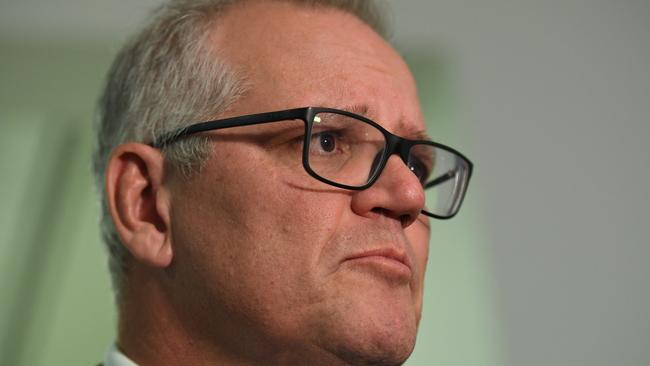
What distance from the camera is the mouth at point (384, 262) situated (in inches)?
33.6

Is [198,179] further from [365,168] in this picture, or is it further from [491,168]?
[491,168]

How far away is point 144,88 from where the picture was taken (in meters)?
1.12

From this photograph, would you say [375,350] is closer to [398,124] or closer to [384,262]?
[384,262]

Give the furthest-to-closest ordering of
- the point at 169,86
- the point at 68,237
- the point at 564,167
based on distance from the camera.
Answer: the point at 68,237 < the point at 564,167 < the point at 169,86

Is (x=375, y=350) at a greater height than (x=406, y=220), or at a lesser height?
lesser

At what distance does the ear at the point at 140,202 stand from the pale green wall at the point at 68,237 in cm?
79

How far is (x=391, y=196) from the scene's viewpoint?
2.92 feet

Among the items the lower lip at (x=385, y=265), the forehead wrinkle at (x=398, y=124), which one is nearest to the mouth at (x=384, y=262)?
the lower lip at (x=385, y=265)

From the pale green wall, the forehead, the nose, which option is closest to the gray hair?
the forehead

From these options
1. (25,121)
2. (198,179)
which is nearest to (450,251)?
(198,179)

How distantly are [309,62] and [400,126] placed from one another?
203 millimetres

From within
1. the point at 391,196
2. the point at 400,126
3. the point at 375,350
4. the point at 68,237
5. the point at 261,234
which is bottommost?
the point at 68,237

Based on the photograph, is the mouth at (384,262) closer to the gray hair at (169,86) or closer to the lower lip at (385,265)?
the lower lip at (385,265)

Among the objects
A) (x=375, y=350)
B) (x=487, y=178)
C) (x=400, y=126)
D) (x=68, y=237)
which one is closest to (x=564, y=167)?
(x=487, y=178)
